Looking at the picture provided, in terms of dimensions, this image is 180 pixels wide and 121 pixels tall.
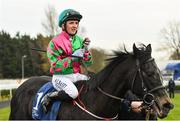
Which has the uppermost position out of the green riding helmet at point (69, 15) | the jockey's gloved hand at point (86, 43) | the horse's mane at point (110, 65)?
the green riding helmet at point (69, 15)

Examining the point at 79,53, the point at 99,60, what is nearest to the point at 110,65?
the point at 79,53

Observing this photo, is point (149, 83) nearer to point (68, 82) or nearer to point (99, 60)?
point (68, 82)

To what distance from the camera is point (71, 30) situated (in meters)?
5.99

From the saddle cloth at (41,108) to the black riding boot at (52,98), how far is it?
75 mm

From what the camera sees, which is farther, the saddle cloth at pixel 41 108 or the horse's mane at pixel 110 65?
the saddle cloth at pixel 41 108

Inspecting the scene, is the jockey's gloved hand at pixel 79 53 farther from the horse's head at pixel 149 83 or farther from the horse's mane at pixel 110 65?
the horse's head at pixel 149 83

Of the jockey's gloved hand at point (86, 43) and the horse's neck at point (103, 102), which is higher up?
the jockey's gloved hand at point (86, 43)

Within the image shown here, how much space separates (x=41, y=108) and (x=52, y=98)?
Answer: 34 centimetres

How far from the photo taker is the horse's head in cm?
486

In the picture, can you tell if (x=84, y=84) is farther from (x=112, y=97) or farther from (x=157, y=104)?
(x=157, y=104)

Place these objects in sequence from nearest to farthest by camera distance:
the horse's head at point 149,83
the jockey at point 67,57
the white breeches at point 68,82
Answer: the horse's head at point 149,83 → the white breeches at point 68,82 → the jockey at point 67,57

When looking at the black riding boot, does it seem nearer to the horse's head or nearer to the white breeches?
the white breeches

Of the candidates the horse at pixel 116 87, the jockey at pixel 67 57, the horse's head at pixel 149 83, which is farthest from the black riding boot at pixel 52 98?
the horse's head at pixel 149 83

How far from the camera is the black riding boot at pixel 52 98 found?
18.6 feet
